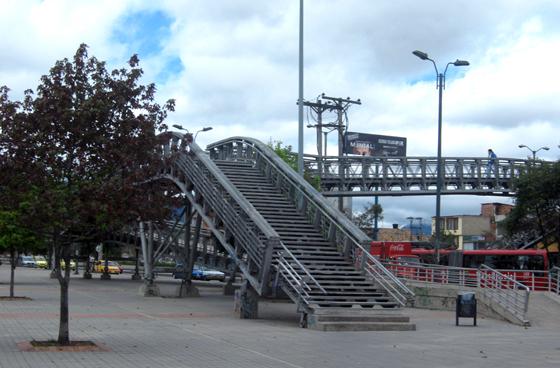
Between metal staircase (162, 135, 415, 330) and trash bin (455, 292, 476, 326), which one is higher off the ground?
metal staircase (162, 135, 415, 330)

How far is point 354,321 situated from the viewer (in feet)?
63.2

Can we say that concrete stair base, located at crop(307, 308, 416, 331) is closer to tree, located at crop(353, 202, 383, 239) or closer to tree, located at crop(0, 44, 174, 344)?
tree, located at crop(0, 44, 174, 344)

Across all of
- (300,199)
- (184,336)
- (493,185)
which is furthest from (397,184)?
(184,336)

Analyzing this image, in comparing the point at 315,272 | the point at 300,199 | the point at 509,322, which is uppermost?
the point at 300,199

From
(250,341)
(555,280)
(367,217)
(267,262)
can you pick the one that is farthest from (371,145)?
(250,341)

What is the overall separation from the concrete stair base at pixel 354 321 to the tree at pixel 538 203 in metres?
21.5

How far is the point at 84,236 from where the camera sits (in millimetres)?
14141

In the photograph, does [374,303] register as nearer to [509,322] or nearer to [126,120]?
[509,322]

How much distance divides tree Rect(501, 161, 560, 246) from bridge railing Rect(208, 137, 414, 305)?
54.6 feet

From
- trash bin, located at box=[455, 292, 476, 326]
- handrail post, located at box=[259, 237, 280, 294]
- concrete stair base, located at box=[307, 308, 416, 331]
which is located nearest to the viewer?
concrete stair base, located at box=[307, 308, 416, 331]

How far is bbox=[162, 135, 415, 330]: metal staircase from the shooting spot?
778 inches

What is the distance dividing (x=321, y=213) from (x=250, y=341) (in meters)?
8.97

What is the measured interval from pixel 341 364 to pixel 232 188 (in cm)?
1205

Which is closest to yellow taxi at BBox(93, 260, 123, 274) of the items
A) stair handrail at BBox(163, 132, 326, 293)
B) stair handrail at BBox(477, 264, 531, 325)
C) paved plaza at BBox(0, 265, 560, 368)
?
stair handrail at BBox(163, 132, 326, 293)
